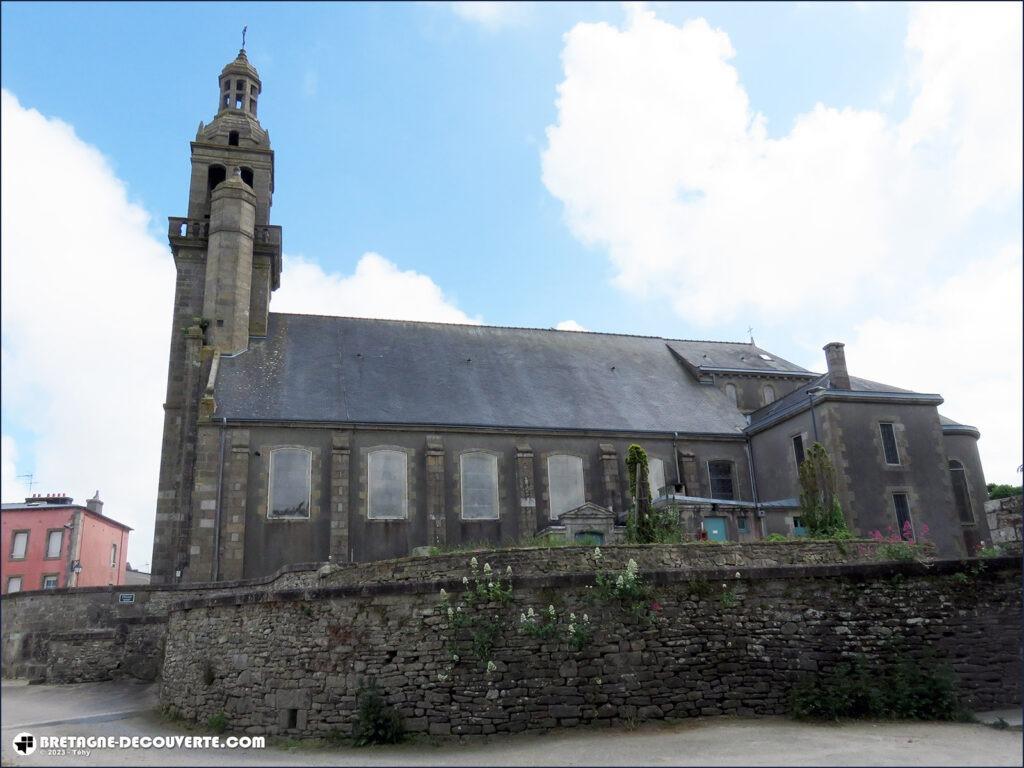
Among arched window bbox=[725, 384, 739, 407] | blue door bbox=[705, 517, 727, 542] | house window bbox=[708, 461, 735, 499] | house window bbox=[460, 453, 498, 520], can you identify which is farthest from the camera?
arched window bbox=[725, 384, 739, 407]

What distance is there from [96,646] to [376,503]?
8.29m

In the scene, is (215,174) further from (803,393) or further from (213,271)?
(803,393)

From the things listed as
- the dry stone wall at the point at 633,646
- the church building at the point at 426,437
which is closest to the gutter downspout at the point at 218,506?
the church building at the point at 426,437

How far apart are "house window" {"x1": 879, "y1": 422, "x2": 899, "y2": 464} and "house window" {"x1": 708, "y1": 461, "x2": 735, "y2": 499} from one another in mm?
5216

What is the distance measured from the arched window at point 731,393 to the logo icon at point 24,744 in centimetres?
2606

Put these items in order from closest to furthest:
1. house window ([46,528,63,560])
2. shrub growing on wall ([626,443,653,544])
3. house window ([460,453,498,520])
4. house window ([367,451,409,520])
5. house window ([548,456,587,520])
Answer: shrub growing on wall ([626,443,653,544]) → house window ([367,451,409,520]) → house window ([460,453,498,520]) → house window ([548,456,587,520]) → house window ([46,528,63,560])

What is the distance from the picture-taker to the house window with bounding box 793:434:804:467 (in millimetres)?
25672

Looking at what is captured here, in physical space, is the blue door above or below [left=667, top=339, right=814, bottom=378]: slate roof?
below

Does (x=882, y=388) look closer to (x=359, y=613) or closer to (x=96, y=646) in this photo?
(x=359, y=613)

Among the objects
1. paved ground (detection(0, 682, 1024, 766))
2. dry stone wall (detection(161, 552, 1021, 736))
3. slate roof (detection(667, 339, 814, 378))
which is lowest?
paved ground (detection(0, 682, 1024, 766))

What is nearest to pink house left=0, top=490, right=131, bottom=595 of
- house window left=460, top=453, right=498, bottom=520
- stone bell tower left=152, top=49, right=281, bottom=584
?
stone bell tower left=152, top=49, right=281, bottom=584

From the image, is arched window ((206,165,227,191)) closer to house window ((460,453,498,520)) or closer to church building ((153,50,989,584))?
church building ((153,50,989,584))

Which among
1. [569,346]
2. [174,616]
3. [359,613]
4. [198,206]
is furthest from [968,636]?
[198,206]

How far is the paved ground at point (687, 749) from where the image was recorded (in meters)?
9.45
